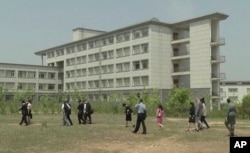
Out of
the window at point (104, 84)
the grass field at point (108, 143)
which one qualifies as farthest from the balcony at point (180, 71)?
the grass field at point (108, 143)

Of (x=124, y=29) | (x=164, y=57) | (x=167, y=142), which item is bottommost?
(x=167, y=142)

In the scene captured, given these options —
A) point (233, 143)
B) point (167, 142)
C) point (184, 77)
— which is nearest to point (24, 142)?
point (167, 142)

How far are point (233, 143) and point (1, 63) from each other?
99427mm

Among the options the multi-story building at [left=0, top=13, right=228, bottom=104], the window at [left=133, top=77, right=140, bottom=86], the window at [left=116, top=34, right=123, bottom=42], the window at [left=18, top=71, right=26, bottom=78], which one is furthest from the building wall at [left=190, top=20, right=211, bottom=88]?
the window at [left=18, top=71, right=26, bottom=78]

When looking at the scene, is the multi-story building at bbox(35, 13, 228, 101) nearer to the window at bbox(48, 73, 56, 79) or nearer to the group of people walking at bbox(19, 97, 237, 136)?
the window at bbox(48, 73, 56, 79)

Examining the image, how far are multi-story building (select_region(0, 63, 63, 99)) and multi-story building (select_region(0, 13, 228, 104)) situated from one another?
433 inches

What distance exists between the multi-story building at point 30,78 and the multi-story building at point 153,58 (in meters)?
11.0

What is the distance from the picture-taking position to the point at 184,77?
78250 mm

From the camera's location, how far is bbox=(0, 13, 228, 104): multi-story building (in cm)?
7256

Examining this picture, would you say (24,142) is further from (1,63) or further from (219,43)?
(1,63)

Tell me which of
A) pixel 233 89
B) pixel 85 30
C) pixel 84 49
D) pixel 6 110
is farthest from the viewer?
pixel 233 89

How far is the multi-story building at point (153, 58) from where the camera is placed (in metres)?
72.6

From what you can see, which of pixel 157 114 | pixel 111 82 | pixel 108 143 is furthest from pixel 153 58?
pixel 108 143

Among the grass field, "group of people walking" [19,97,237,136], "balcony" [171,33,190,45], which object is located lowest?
the grass field
